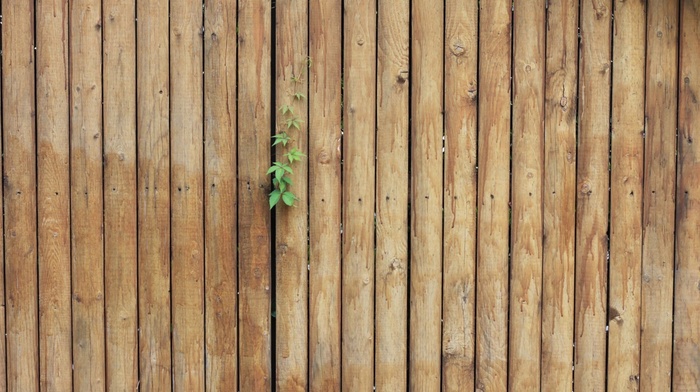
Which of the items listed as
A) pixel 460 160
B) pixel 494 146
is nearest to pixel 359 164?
pixel 460 160

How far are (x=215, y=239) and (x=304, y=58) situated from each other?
788mm

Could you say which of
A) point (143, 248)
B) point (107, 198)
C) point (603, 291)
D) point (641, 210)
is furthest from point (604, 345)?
point (107, 198)

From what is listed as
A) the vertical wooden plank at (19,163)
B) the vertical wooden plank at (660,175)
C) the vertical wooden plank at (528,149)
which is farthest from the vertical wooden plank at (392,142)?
the vertical wooden plank at (19,163)

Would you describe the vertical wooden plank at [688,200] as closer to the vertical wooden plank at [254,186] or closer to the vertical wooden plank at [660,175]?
the vertical wooden plank at [660,175]

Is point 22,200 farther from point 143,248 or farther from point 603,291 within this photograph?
point 603,291

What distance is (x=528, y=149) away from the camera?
2.52 meters

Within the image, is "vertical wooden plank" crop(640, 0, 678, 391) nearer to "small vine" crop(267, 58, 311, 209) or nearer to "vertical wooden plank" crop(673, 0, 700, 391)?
"vertical wooden plank" crop(673, 0, 700, 391)

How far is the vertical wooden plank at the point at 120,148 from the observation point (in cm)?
254

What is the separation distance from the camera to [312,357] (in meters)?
2.58

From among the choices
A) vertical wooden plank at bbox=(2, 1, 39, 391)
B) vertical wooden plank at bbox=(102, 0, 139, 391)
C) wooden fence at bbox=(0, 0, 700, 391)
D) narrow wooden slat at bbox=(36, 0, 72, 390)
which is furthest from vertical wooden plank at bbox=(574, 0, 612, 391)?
vertical wooden plank at bbox=(2, 1, 39, 391)

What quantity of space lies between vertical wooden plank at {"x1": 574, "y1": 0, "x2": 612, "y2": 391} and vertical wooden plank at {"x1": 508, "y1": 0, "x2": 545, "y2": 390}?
16 cm

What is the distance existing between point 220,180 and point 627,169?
5.19ft

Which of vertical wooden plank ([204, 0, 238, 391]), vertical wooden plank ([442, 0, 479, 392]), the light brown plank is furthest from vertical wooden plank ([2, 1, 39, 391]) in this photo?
vertical wooden plank ([442, 0, 479, 392])

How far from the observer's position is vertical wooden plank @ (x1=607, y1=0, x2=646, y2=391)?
251cm
